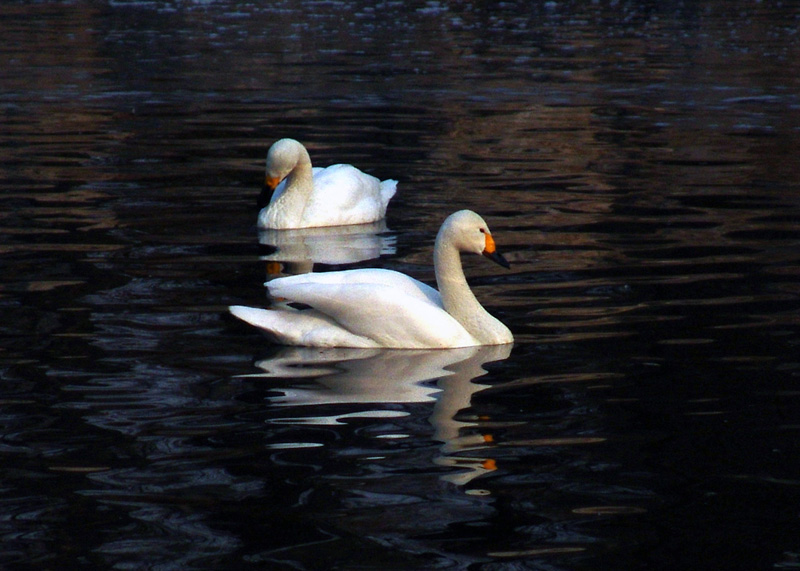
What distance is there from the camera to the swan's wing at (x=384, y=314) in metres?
7.53

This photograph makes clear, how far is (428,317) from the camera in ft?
24.8

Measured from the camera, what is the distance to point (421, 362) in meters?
7.40

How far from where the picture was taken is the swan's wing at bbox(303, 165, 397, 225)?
11672 mm

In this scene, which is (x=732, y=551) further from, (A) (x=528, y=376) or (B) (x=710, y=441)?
(A) (x=528, y=376)

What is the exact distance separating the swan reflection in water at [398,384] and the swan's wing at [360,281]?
347mm

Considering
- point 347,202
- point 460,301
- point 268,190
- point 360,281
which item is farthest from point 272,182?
point 460,301

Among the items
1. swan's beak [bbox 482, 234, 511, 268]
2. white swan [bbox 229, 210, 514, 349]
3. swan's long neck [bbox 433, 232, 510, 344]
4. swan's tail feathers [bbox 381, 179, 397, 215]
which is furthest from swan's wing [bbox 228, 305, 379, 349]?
swan's tail feathers [bbox 381, 179, 397, 215]

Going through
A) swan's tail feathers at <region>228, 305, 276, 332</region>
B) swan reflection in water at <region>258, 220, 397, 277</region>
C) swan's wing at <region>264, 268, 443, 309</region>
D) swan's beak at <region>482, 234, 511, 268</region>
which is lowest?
swan reflection in water at <region>258, 220, 397, 277</region>

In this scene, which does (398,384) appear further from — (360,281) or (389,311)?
(360,281)

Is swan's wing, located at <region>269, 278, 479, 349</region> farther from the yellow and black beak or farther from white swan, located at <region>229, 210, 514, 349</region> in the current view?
the yellow and black beak

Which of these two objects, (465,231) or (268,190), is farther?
(268,190)

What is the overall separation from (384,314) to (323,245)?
355 centimetres

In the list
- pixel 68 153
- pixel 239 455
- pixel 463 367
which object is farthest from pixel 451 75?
pixel 239 455

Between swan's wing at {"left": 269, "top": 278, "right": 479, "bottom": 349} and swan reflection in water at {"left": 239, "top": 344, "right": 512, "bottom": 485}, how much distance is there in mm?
67
